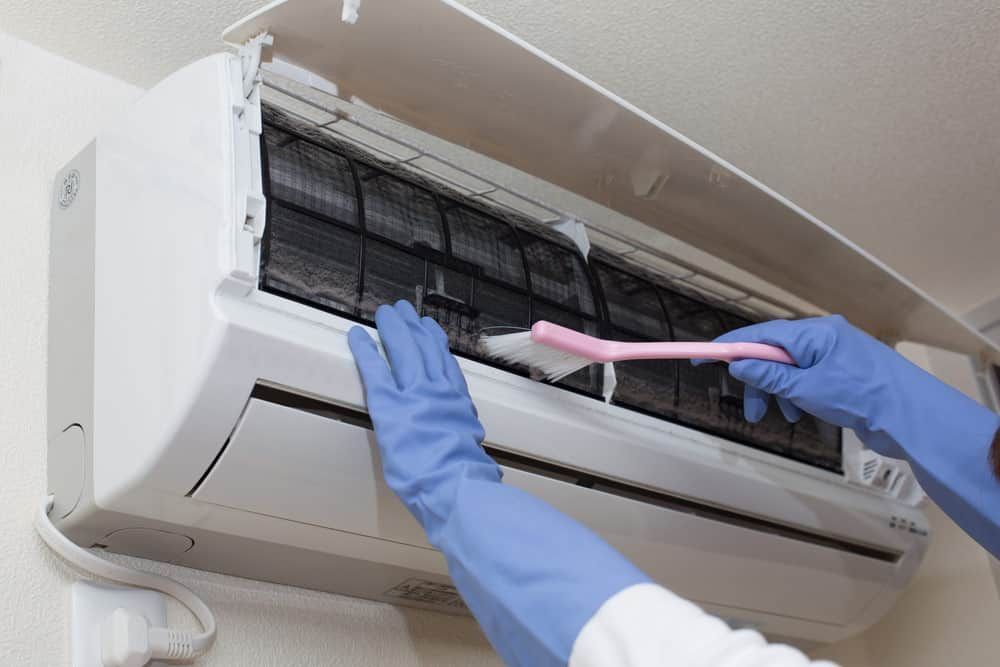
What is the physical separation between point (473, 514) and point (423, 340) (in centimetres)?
20

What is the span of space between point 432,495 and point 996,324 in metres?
1.55

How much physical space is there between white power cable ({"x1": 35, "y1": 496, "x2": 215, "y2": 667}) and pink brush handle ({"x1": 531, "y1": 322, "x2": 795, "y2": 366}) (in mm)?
522

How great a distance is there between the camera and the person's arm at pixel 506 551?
0.81 m

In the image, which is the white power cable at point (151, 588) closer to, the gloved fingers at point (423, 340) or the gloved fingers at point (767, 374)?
the gloved fingers at point (423, 340)

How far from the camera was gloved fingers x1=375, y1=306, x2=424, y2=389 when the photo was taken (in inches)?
39.6

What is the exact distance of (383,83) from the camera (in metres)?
1.22

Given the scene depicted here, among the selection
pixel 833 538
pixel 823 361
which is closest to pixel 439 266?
pixel 823 361

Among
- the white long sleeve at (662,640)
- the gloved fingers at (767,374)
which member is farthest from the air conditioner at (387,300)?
the white long sleeve at (662,640)

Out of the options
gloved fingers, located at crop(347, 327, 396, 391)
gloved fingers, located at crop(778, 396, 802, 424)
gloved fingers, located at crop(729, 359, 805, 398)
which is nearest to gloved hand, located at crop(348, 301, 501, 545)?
gloved fingers, located at crop(347, 327, 396, 391)

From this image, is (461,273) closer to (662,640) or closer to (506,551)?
(506,551)

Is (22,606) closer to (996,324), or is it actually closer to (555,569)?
(555,569)

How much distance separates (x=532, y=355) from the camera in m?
1.13

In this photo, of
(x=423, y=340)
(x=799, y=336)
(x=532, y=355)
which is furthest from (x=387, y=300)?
(x=799, y=336)

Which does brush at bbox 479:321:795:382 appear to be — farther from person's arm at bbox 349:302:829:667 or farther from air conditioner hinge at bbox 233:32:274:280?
air conditioner hinge at bbox 233:32:274:280
